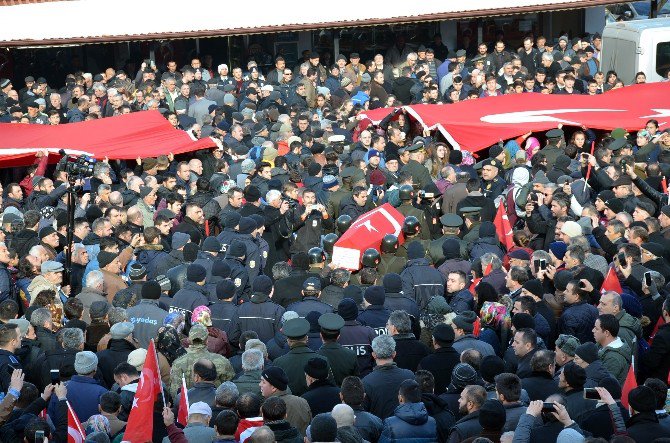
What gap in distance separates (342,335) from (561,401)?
2550 millimetres

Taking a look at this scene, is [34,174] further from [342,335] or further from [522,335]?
[522,335]

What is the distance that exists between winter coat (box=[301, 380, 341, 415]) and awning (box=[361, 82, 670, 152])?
826 cm

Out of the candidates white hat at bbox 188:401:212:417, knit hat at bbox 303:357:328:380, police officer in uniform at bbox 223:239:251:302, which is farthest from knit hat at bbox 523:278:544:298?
white hat at bbox 188:401:212:417

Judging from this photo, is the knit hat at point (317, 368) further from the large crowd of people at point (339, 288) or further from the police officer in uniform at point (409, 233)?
the police officer in uniform at point (409, 233)

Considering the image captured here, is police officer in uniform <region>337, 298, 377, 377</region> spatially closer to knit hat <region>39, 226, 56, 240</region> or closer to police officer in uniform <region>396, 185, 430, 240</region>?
police officer in uniform <region>396, 185, 430, 240</region>

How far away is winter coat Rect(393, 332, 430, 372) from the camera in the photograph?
9945mm

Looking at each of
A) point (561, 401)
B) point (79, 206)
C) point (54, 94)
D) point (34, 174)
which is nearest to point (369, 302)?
point (561, 401)

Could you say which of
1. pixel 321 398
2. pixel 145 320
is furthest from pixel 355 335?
pixel 145 320

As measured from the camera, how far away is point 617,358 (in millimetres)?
9656

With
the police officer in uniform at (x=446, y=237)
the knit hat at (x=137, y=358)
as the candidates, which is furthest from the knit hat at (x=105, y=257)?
the police officer in uniform at (x=446, y=237)

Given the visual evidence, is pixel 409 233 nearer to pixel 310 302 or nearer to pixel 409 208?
pixel 409 208

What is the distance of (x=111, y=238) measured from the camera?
503 inches

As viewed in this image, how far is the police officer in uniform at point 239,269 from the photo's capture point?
12.4 m

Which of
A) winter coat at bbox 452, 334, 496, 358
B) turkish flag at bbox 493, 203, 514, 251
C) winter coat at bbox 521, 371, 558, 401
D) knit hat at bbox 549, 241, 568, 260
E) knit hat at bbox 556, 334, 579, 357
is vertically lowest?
turkish flag at bbox 493, 203, 514, 251
